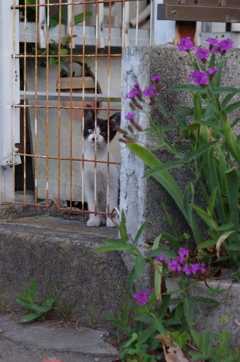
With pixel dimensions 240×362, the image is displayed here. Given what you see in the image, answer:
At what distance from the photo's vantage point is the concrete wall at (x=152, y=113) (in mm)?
2680

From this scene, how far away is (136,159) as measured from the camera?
109 inches

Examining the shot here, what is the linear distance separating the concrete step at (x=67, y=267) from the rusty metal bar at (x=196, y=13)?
1279 millimetres

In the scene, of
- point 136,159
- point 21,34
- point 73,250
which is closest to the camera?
point 136,159

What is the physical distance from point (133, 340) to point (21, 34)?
292 cm

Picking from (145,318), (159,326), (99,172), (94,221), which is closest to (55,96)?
(99,172)

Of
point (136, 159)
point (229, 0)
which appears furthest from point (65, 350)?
point (229, 0)

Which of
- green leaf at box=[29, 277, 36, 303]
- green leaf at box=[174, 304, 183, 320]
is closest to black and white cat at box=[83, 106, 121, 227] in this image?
green leaf at box=[29, 277, 36, 303]

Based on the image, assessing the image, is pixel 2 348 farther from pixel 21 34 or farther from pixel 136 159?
pixel 21 34

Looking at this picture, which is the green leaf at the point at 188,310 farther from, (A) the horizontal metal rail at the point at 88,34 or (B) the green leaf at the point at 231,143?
(A) the horizontal metal rail at the point at 88,34

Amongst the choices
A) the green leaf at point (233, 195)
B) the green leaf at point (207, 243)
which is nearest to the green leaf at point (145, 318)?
the green leaf at point (207, 243)

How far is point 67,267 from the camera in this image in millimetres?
2994

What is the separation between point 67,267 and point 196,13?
1558mm

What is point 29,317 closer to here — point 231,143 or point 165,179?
point 165,179

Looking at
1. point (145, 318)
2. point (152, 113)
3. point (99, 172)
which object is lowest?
point (145, 318)
